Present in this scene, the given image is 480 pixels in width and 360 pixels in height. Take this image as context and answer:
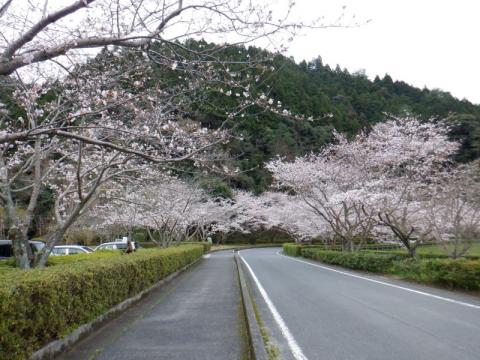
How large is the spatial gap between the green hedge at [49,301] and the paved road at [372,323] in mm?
2756

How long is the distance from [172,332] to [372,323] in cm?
330

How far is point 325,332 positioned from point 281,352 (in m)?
1.41

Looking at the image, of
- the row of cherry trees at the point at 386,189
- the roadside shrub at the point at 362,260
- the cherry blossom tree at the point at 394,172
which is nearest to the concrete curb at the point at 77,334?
the row of cherry trees at the point at 386,189

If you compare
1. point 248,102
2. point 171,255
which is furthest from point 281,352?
point 171,255

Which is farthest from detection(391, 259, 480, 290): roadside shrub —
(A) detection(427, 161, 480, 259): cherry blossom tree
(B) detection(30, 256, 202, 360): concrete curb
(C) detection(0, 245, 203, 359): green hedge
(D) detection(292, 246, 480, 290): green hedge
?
(C) detection(0, 245, 203, 359): green hedge

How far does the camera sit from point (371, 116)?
47.6 m

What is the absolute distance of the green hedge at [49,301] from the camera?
3.96 meters

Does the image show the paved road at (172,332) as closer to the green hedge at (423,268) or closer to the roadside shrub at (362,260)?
the green hedge at (423,268)

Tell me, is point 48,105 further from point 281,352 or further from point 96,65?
point 281,352

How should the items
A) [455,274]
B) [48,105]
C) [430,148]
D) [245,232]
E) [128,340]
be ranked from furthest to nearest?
1. [245,232]
2. [430,148]
3. [455,274]
4. [48,105]
5. [128,340]

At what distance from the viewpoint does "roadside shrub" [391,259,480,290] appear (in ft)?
35.4

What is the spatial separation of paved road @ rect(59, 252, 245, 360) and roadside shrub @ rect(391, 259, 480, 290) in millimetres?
5742

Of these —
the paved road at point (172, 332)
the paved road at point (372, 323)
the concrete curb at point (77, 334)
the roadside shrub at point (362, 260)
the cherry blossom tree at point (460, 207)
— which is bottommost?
the paved road at point (372, 323)

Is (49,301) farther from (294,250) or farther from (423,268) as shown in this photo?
(294,250)
